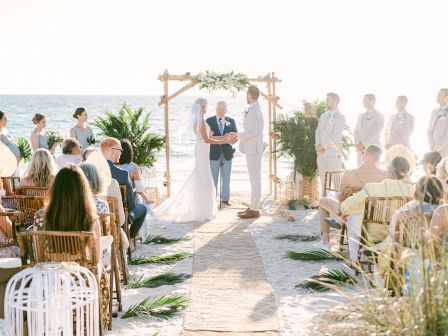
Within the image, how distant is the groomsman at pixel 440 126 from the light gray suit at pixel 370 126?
2.45 ft

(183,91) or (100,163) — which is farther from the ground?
(183,91)

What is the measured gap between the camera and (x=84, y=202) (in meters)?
4.10

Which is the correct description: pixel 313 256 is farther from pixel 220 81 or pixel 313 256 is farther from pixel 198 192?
pixel 220 81

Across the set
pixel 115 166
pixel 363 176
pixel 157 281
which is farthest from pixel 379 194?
pixel 115 166

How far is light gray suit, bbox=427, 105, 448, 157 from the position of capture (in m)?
9.61

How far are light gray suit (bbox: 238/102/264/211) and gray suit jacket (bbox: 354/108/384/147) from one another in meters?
1.54

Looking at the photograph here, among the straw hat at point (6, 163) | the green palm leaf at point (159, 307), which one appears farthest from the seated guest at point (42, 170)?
the green palm leaf at point (159, 307)

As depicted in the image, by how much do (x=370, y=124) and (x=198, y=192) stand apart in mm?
2771

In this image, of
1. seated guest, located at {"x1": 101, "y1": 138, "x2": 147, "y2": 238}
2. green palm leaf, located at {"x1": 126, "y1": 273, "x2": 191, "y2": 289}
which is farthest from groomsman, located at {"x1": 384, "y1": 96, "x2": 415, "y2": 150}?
green palm leaf, located at {"x1": 126, "y1": 273, "x2": 191, "y2": 289}

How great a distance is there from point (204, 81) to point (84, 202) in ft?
23.7

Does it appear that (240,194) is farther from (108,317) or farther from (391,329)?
(391,329)

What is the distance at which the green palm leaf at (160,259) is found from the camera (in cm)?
676

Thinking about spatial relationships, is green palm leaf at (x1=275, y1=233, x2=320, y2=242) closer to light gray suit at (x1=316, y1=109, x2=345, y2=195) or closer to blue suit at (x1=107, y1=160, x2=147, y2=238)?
light gray suit at (x1=316, y1=109, x2=345, y2=195)

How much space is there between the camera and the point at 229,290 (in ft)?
19.0
